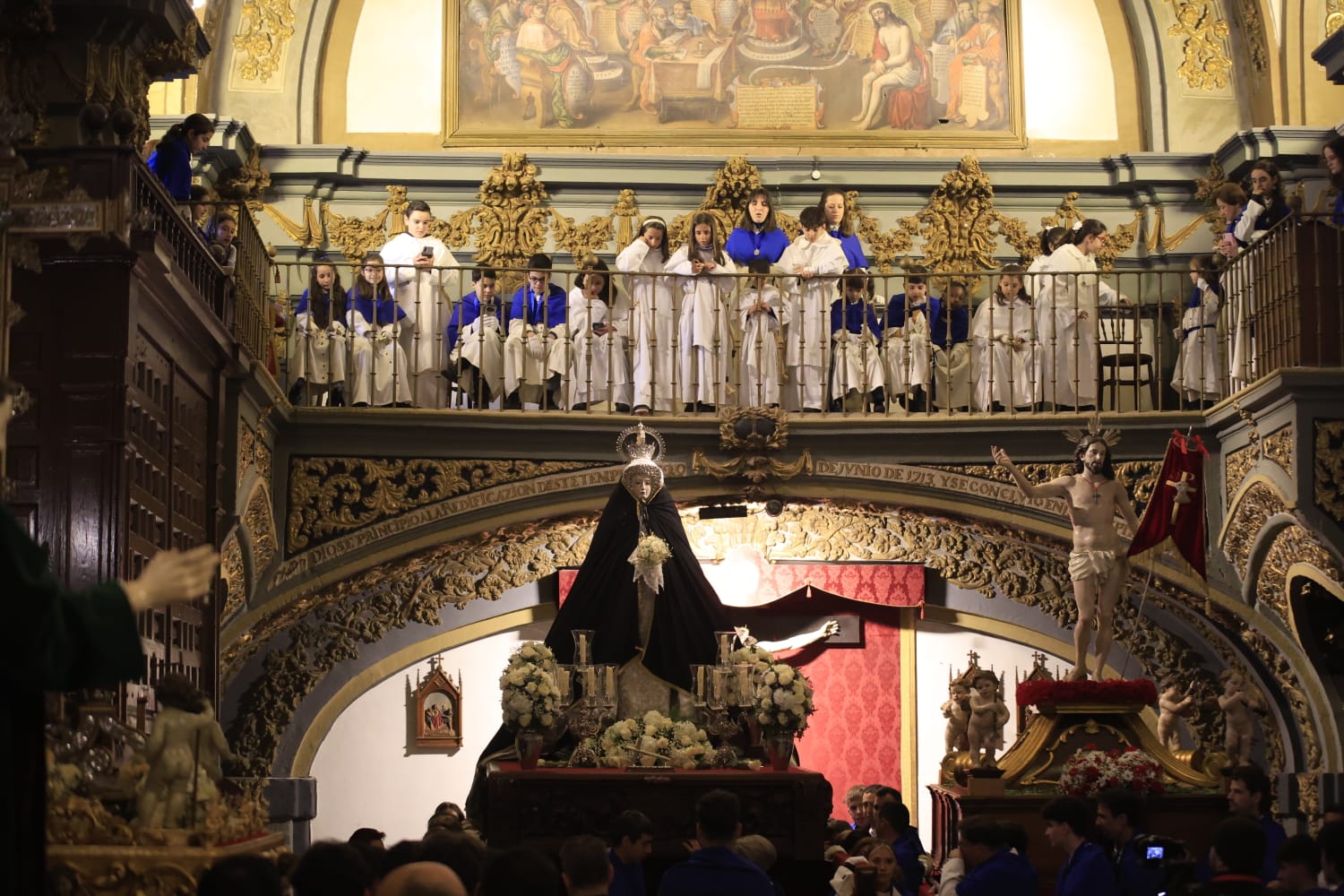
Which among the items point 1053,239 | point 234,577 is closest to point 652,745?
point 234,577

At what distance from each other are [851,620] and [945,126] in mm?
4016

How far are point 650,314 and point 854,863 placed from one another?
621 cm

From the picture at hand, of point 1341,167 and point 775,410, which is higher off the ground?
point 1341,167

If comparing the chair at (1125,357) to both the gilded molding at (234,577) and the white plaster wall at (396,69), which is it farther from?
the gilded molding at (234,577)

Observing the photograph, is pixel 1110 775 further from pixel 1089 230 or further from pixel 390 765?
pixel 390 765

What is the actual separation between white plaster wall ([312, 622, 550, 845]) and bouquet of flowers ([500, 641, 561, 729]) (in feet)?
19.5

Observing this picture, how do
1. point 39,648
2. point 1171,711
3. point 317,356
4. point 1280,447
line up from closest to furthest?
point 39,648
point 1280,447
point 1171,711
point 317,356

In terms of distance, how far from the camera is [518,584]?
15023mm

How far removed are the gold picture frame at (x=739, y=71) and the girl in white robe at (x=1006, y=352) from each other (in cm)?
287

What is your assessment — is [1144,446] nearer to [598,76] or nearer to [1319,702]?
[1319,702]

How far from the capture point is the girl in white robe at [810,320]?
13531 mm

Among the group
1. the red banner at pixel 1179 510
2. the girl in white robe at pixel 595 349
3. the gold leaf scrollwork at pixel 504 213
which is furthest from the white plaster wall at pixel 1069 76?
the red banner at pixel 1179 510

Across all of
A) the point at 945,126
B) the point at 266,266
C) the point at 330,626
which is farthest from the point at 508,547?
the point at 945,126

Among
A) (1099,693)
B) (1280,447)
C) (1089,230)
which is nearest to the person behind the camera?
(1099,693)
